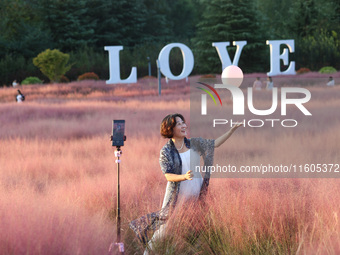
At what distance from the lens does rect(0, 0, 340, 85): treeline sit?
3822 cm

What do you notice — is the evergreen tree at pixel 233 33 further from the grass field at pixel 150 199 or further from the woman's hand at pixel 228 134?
the woman's hand at pixel 228 134

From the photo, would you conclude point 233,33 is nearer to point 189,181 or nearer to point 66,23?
point 66,23

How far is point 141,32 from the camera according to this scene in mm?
49500

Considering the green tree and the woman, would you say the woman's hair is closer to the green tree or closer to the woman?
the woman

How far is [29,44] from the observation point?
130 ft

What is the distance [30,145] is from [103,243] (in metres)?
5.73

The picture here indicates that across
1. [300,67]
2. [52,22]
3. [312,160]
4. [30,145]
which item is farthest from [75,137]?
[52,22]

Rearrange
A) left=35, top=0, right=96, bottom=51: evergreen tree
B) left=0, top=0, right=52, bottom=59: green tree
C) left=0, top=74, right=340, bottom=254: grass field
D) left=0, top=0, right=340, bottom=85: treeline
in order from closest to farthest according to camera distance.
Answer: left=0, top=74, right=340, bottom=254: grass field
left=0, top=0, right=340, bottom=85: treeline
left=0, top=0, right=52, bottom=59: green tree
left=35, top=0, right=96, bottom=51: evergreen tree

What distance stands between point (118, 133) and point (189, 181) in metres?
0.80

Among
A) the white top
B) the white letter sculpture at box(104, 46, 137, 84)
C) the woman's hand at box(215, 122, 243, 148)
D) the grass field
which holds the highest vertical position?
the white letter sculpture at box(104, 46, 137, 84)

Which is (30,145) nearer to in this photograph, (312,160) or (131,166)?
(131,166)

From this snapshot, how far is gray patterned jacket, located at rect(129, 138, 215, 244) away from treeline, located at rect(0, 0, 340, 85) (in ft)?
96.5

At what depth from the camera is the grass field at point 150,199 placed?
4199 mm

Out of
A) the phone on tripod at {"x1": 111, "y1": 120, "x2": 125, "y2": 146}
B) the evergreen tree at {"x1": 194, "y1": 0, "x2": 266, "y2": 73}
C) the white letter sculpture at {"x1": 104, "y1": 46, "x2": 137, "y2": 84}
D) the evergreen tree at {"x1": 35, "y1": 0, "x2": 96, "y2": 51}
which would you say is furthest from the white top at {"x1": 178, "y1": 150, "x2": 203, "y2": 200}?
the evergreen tree at {"x1": 35, "y1": 0, "x2": 96, "y2": 51}
